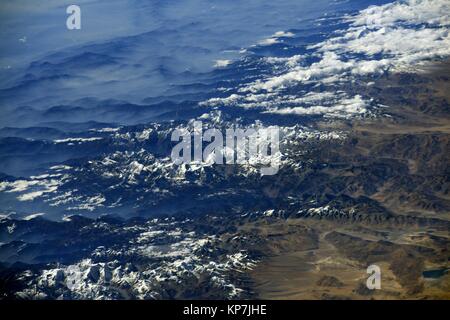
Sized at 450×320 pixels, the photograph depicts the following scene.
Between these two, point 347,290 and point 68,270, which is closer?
point 347,290

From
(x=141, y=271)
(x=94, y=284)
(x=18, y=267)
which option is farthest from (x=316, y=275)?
(x=18, y=267)
